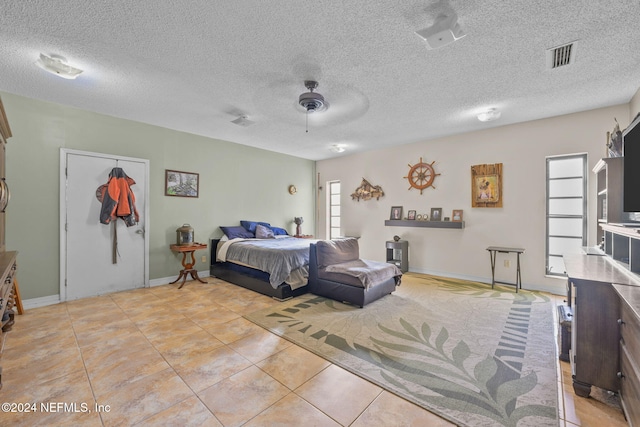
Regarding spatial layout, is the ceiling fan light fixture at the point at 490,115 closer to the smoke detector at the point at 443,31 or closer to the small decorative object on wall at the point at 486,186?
the small decorative object on wall at the point at 486,186

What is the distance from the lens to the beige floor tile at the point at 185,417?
61.5 inches

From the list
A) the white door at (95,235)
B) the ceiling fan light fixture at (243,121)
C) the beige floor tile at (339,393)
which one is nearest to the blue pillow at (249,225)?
the white door at (95,235)

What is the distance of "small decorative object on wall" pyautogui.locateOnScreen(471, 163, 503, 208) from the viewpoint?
14.9 feet

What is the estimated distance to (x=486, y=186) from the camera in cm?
466

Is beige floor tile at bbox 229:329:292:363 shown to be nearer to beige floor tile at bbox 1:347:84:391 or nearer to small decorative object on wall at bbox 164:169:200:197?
beige floor tile at bbox 1:347:84:391

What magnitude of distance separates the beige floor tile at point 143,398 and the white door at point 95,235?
112 inches

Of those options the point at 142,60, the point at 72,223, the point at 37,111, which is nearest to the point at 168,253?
the point at 72,223

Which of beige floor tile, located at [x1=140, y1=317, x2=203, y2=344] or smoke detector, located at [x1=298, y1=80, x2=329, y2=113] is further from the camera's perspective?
smoke detector, located at [x1=298, y1=80, x2=329, y2=113]

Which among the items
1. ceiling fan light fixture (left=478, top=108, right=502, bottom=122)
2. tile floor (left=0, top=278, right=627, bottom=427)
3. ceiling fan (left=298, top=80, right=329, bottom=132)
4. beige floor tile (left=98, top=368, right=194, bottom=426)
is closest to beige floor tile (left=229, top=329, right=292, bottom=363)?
tile floor (left=0, top=278, right=627, bottom=427)

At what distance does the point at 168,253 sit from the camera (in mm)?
4691

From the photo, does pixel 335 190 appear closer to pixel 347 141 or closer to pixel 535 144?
pixel 347 141

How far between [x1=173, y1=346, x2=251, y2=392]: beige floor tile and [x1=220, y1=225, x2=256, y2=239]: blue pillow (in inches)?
121

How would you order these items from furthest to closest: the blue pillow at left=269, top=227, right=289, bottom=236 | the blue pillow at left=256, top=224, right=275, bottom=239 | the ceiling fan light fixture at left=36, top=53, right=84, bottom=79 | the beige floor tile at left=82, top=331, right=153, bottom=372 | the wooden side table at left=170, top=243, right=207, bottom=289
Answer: the blue pillow at left=269, top=227, right=289, bottom=236 < the blue pillow at left=256, top=224, right=275, bottom=239 < the wooden side table at left=170, top=243, right=207, bottom=289 < the ceiling fan light fixture at left=36, top=53, right=84, bottom=79 < the beige floor tile at left=82, top=331, right=153, bottom=372

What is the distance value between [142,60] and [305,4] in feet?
5.89
